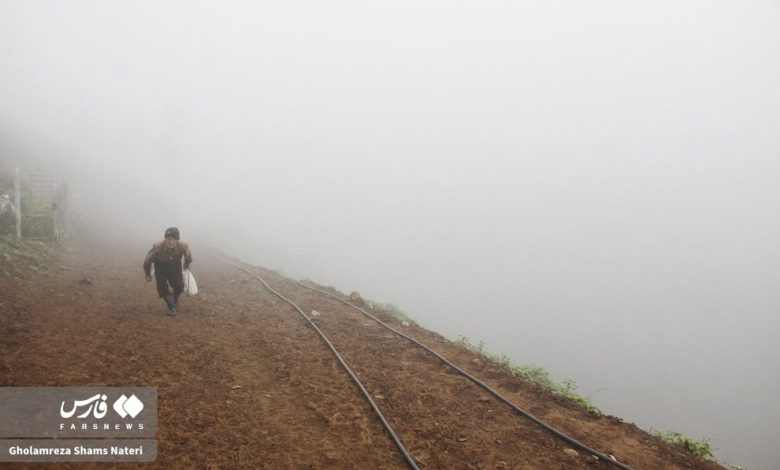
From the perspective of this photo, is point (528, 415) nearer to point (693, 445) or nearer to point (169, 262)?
point (693, 445)

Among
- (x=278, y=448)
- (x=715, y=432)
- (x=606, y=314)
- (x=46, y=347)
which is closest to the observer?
(x=278, y=448)

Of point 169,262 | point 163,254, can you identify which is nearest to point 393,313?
point 169,262

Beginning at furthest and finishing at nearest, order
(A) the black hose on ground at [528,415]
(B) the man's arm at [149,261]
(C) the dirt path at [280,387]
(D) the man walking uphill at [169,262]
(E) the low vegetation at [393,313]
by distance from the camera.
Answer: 1. (E) the low vegetation at [393,313]
2. (D) the man walking uphill at [169,262]
3. (B) the man's arm at [149,261]
4. (A) the black hose on ground at [528,415]
5. (C) the dirt path at [280,387]

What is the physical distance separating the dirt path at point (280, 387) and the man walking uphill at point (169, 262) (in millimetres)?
646

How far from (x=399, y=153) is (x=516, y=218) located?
63.4 m

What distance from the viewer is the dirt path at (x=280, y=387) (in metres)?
5.32

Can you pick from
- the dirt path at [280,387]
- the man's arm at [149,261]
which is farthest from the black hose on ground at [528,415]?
the man's arm at [149,261]

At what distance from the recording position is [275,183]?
112 metres

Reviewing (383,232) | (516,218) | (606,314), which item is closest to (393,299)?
(606,314)

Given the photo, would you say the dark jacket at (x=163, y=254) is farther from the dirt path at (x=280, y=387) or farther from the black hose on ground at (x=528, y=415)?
the black hose on ground at (x=528, y=415)

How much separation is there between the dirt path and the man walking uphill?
0.65 metres

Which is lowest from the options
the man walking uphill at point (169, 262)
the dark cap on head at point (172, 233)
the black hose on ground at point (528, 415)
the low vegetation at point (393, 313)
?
the black hose on ground at point (528, 415)

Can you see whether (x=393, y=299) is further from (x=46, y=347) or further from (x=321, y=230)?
(x=46, y=347)

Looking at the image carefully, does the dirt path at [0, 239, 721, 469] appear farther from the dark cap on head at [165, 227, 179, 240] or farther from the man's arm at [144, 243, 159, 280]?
the dark cap on head at [165, 227, 179, 240]
